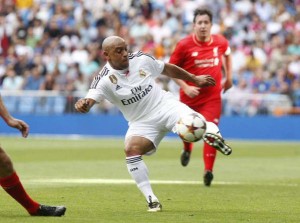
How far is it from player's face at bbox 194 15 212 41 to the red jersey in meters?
0.13

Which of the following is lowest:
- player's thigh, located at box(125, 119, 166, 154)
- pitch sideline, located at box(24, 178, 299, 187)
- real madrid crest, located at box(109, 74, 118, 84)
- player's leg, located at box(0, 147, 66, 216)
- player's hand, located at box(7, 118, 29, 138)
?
pitch sideline, located at box(24, 178, 299, 187)

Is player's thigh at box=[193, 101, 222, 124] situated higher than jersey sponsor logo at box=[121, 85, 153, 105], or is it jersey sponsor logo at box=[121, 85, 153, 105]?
jersey sponsor logo at box=[121, 85, 153, 105]

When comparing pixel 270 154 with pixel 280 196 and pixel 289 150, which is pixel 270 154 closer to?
pixel 289 150

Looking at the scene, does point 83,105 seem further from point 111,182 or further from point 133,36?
point 133,36

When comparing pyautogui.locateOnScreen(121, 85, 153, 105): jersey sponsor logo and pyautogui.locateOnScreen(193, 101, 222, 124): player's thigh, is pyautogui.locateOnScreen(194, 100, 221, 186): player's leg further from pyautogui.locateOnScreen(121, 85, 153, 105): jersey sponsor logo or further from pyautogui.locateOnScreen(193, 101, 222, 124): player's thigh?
pyautogui.locateOnScreen(121, 85, 153, 105): jersey sponsor logo

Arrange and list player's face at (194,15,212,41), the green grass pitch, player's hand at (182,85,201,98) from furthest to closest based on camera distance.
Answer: player's face at (194,15,212,41), player's hand at (182,85,201,98), the green grass pitch

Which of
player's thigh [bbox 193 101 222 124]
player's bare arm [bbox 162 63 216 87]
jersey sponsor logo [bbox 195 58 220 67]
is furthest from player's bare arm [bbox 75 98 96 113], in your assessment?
jersey sponsor logo [bbox 195 58 220 67]

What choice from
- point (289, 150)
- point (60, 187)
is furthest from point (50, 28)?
point (60, 187)

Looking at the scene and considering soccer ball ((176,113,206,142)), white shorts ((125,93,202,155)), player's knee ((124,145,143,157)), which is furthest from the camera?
white shorts ((125,93,202,155))

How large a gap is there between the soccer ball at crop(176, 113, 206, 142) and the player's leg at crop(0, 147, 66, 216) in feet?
5.29

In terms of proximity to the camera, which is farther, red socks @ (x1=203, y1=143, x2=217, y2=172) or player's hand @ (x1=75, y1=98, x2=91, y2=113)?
red socks @ (x1=203, y1=143, x2=217, y2=172)

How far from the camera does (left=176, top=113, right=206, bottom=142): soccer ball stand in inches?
428

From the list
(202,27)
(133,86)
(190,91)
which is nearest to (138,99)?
(133,86)

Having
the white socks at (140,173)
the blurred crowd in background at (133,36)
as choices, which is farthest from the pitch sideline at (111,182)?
the blurred crowd in background at (133,36)
